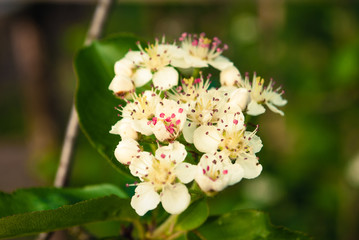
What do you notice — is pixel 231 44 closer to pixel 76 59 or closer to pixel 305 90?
pixel 305 90

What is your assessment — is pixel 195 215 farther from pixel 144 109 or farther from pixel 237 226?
pixel 144 109

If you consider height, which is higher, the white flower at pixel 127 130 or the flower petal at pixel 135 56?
the flower petal at pixel 135 56

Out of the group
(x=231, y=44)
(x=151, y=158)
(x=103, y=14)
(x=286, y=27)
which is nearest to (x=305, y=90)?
(x=286, y=27)

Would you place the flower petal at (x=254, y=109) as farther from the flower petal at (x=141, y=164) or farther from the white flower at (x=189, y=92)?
the flower petal at (x=141, y=164)

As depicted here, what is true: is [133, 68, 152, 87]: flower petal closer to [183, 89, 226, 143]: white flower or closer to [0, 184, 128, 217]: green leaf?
[183, 89, 226, 143]: white flower

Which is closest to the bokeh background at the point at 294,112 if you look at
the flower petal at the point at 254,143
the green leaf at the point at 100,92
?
the green leaf at the point at 100,92

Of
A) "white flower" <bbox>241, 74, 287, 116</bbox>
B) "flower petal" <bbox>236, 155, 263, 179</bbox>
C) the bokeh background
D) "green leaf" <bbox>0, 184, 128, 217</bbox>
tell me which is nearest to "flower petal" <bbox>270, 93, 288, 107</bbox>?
"white flower" <bbox>241, 74, 287, 116</bbox>
